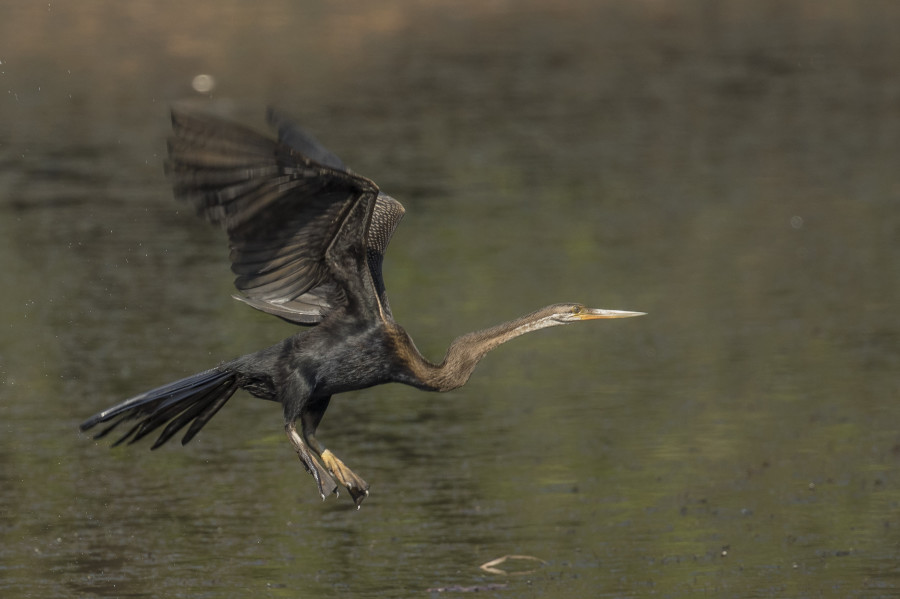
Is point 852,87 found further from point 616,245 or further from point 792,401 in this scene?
point 792,401

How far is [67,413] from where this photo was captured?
32.0 feet

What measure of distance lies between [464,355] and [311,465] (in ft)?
2.67

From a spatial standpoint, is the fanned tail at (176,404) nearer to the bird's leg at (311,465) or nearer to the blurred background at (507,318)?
the bird's leg at (311,465)

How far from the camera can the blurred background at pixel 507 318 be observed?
7500 mm

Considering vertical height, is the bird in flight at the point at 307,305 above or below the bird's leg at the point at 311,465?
above

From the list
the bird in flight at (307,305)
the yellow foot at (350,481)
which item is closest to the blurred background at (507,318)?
the yellow foot at (350,481)

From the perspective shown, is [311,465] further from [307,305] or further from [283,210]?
[283,210]

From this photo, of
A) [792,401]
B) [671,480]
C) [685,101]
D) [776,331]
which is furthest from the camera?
[685,101]

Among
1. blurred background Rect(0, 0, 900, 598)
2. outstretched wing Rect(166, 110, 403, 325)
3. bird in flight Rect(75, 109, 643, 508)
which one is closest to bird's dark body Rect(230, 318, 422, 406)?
bird in flight Rect(75, 109, 643, 508)

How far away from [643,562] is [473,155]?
10.1 m

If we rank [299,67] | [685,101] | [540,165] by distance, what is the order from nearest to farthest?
[540,165]
[685,101]
[299,67]

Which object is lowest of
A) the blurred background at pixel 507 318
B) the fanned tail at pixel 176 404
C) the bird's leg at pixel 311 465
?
the blurred background at pixel 507 318

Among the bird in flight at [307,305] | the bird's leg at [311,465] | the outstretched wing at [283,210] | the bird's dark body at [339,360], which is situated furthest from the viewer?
the bird's dark body at [339,360]

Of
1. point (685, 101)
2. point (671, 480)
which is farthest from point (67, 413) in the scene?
point (685, 101)
